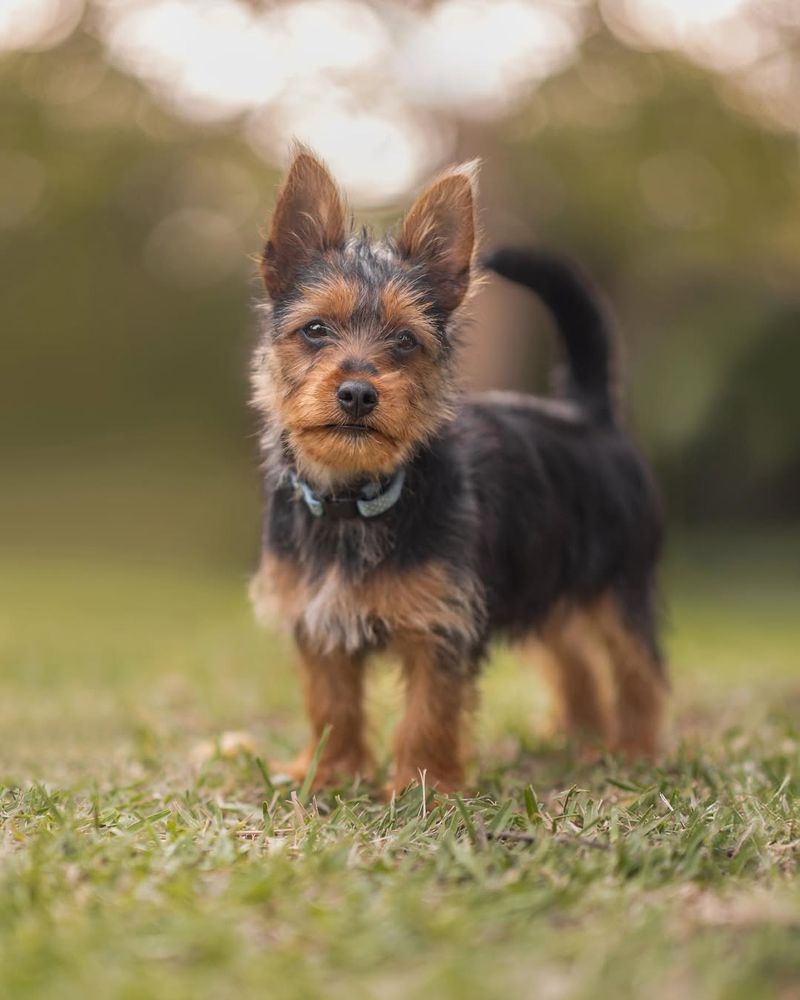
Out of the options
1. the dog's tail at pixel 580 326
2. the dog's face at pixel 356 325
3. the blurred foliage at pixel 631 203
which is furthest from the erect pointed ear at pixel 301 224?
the blurred foliage at pixel 631 203

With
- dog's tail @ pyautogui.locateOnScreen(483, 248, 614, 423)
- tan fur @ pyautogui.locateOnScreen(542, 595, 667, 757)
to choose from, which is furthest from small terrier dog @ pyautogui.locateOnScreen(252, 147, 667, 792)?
dog's tail @ pyautogui.locateOnScreen(483, 248, 614, 423)

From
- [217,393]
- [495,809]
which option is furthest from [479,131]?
[495,809]

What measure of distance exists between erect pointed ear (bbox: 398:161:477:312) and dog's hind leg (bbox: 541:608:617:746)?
191 cm

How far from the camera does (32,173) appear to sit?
46.6ft

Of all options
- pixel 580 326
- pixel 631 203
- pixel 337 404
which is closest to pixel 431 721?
pixel 337 404

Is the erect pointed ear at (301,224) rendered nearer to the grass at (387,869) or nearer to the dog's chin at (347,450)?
the dog's chin at (347,450)

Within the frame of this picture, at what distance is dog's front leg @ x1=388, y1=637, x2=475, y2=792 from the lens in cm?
414

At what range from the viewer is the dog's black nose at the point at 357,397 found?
3807 mm

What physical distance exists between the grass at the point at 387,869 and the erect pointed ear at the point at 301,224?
1758 millimetres

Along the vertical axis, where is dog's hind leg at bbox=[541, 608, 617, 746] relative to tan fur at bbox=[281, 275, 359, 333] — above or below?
below

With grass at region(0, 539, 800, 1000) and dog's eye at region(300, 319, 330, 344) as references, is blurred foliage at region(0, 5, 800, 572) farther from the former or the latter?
dog's eye at region(300, 319, 330, 344)

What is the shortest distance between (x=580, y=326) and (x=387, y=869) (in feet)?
10.4

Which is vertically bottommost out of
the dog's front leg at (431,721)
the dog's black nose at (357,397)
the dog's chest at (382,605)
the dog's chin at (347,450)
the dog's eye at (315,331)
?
the dog's front leg at (431,721)

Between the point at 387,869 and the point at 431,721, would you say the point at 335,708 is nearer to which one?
the point at 431,721
